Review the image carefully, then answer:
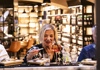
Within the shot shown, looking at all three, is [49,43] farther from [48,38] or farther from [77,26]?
[77,26]

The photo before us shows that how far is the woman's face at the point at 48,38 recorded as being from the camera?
12.0 feet

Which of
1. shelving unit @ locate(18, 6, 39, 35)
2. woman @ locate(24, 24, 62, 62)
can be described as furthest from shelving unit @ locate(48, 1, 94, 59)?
woman @ locate(24, 24, 62, 62)

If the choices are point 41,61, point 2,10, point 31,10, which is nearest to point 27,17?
point 31,10

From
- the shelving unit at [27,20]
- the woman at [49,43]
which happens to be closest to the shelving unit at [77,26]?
the shelving unit at [27,20]

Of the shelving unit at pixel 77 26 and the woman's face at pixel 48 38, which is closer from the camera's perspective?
the woman's face at pixel 48 38

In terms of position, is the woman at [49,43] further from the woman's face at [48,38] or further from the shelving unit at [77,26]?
the shelving unit at [77,26]

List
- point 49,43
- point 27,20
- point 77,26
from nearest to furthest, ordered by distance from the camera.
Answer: point 49,43 < point 77,26 < point 27,20

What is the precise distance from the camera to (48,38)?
12.2ft

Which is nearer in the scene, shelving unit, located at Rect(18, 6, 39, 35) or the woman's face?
the woman's face

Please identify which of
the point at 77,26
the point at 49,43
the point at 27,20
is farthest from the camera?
the point at 27,20

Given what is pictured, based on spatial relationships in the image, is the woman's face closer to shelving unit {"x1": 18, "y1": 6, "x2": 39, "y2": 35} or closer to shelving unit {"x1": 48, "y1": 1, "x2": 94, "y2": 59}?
shelving unit {"x1": 48, "y1": 1, "x2": 94, "y2": 59}

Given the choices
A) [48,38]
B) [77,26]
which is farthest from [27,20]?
[48,38]

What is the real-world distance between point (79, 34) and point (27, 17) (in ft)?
19.4

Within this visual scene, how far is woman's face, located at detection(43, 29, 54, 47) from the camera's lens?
3672mm
